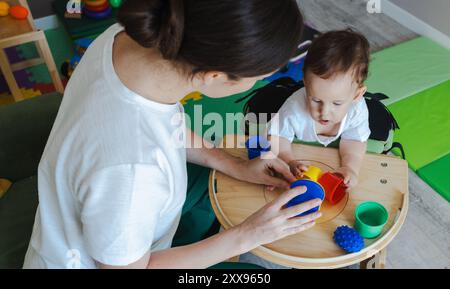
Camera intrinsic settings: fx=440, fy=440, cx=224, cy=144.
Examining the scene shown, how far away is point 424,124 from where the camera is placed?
1.86 metres

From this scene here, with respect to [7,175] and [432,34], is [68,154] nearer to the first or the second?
[7,175]

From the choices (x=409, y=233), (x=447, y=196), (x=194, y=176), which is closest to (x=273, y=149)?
(x=194, y=176)

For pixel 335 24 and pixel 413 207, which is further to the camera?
pixel 335 24

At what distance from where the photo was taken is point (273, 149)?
1161 millimetres

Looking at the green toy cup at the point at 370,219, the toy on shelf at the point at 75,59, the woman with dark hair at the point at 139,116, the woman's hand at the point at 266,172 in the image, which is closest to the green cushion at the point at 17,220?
the woman with dark hair at the point at 139,116

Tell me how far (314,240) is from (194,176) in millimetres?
384

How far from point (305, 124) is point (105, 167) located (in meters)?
0.72

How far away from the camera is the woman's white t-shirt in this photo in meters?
0.67

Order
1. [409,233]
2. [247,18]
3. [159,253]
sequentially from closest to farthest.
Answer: [247,18], [159,253], [409,233]

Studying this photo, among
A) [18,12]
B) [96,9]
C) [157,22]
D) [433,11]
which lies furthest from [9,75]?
[433,11]

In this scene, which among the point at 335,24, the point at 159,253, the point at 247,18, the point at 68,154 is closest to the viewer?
the point at 247,18

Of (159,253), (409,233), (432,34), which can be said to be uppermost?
(159,253)

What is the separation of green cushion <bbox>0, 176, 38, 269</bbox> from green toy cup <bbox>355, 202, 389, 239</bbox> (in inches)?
30.6

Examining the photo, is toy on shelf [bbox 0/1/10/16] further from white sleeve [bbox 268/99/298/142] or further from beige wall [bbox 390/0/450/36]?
beige wall [bbox 390/0/450/36]
